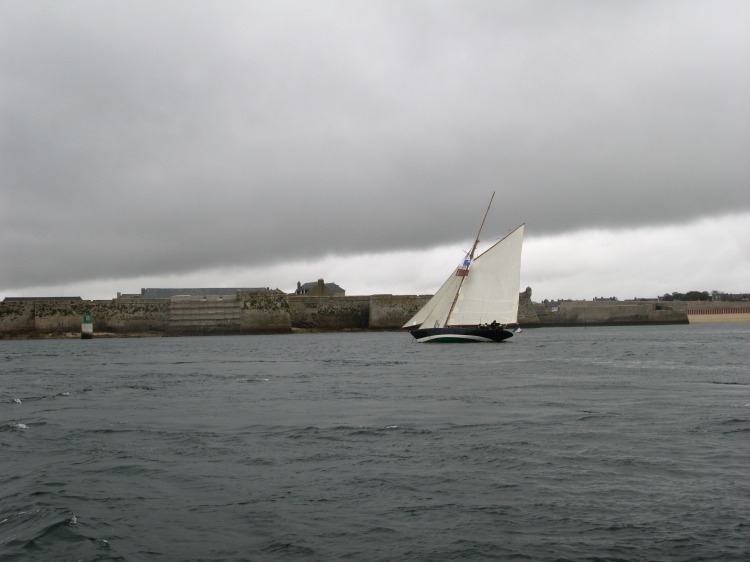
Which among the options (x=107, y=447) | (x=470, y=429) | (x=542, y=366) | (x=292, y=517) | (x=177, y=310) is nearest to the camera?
(x=292, y=517)

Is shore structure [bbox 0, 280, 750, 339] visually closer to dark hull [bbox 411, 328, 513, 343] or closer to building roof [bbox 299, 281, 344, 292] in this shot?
building roof [bbox 299, 281, 344, 292]

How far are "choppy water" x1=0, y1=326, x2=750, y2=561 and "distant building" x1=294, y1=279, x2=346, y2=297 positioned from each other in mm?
76193

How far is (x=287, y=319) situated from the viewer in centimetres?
8494

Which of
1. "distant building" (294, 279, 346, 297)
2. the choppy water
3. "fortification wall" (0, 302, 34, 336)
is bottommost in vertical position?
the choppy water

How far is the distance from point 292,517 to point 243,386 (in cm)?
1486

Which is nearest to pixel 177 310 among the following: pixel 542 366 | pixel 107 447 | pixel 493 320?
pixel 493 320

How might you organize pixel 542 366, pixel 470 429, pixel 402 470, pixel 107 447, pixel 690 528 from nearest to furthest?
pixel 690 528
pixel 402 470
pixel 107 447
pixel 470 429
pixel 542 366

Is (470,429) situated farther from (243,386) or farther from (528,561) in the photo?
(243,386)

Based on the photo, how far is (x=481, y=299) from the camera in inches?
2181

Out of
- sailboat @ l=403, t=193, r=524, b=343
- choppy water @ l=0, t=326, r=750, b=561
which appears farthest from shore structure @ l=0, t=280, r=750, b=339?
choppy water @ l=0, t=326, r=750, b=561

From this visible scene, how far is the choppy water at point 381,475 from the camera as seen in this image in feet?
23.2

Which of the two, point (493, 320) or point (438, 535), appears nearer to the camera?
point (438, 535)

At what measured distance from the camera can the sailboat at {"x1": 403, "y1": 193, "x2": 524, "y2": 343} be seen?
53.7 m

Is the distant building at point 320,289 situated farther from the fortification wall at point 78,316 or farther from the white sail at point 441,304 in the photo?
the white sail at point 441,304
